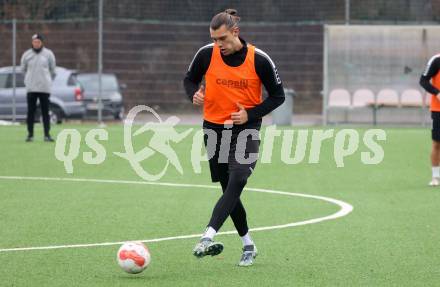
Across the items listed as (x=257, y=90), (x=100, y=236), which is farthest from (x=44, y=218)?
(x=257, y=90)

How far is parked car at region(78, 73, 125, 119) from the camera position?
104 feet

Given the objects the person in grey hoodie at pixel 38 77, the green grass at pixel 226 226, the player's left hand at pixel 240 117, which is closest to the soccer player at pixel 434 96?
the green grass at pixel 226 226

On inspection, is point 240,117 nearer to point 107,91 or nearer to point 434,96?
point 434,96

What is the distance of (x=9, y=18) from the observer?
32031 mm

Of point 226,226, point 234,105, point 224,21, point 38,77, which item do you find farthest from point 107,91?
point 224,21

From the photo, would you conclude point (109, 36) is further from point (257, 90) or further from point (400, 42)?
point (257, 90)

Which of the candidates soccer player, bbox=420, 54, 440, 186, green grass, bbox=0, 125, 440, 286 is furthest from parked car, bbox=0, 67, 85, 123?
soccer player, bbox=420, 54, 440, 186

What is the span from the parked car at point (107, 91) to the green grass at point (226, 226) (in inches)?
514

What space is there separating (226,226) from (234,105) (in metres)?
2.43

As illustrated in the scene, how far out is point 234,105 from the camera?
8656 millimetres

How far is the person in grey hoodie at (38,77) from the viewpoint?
21.6 meters

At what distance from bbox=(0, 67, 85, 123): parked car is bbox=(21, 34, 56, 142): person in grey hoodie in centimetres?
847

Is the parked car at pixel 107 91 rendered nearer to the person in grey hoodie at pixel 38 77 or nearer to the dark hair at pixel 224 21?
the person in grey hoodie at pixel 38 77

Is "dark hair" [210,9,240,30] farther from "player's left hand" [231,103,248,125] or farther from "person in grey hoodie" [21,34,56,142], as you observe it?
"person in grey hoodie" [21,34,56,142]
